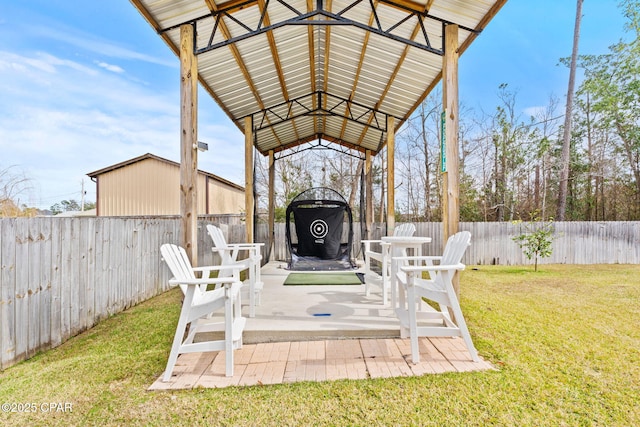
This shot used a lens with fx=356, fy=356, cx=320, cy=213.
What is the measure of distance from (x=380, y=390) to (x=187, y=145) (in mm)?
2810

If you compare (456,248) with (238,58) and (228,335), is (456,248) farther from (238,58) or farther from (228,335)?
(238,58)

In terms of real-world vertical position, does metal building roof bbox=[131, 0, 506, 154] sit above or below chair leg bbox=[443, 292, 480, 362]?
above

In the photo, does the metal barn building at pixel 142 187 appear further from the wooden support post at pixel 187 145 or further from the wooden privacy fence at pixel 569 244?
the wooden support post at pixel 187 145

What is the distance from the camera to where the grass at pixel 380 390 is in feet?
6.40

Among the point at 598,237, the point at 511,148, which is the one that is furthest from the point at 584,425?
the point at 511,148

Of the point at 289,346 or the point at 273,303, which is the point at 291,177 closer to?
the point at 273,303

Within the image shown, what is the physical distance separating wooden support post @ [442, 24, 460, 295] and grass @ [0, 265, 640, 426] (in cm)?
103

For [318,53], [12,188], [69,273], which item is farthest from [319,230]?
[12,188]

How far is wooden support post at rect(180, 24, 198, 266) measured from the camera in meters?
3.55

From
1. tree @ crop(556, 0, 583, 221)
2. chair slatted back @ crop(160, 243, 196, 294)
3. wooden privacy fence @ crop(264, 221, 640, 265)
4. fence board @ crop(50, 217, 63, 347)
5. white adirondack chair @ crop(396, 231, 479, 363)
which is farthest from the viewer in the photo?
tree @ crop(556, 0, 583, 221)

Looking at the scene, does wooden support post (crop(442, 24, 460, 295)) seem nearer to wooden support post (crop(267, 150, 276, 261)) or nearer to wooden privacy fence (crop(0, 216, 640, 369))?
wooden privacy fence (crop(0, 216, 640, 369))

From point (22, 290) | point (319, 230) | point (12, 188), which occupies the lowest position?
point (22, 290)

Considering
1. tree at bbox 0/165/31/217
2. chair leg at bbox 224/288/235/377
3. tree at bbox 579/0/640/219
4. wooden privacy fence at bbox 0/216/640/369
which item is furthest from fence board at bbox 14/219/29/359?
tree at bbox 579/0/640/219

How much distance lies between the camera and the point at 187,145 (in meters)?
3.56
